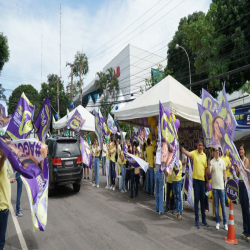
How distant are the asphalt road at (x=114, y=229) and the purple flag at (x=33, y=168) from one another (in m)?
0.87

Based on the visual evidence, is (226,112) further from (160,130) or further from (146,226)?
(146,226)

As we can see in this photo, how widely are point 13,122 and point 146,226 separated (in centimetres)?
459

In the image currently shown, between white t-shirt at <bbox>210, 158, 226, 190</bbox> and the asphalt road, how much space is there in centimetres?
88

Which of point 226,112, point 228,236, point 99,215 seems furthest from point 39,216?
A: point 226,112

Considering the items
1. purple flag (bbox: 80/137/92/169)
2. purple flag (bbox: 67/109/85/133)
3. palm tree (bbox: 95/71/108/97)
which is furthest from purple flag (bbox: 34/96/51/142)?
palm tree (bbox: 95/71/108/97)

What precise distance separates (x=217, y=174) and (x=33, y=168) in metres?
4.10

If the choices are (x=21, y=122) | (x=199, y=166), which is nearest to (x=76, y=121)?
(x=21, y=122)

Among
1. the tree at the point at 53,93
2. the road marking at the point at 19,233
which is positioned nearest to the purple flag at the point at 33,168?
the road marking at the point at 19,233

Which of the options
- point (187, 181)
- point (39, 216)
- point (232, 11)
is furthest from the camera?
point (232, 11)

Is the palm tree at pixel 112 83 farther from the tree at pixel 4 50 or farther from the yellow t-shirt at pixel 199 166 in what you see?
the yellow t-shirt at pixel 199 166

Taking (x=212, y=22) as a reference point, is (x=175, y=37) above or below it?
above

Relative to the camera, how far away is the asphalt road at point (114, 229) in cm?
430

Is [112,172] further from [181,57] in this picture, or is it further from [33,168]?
[181,57]

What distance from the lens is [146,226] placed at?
524 centimetres
